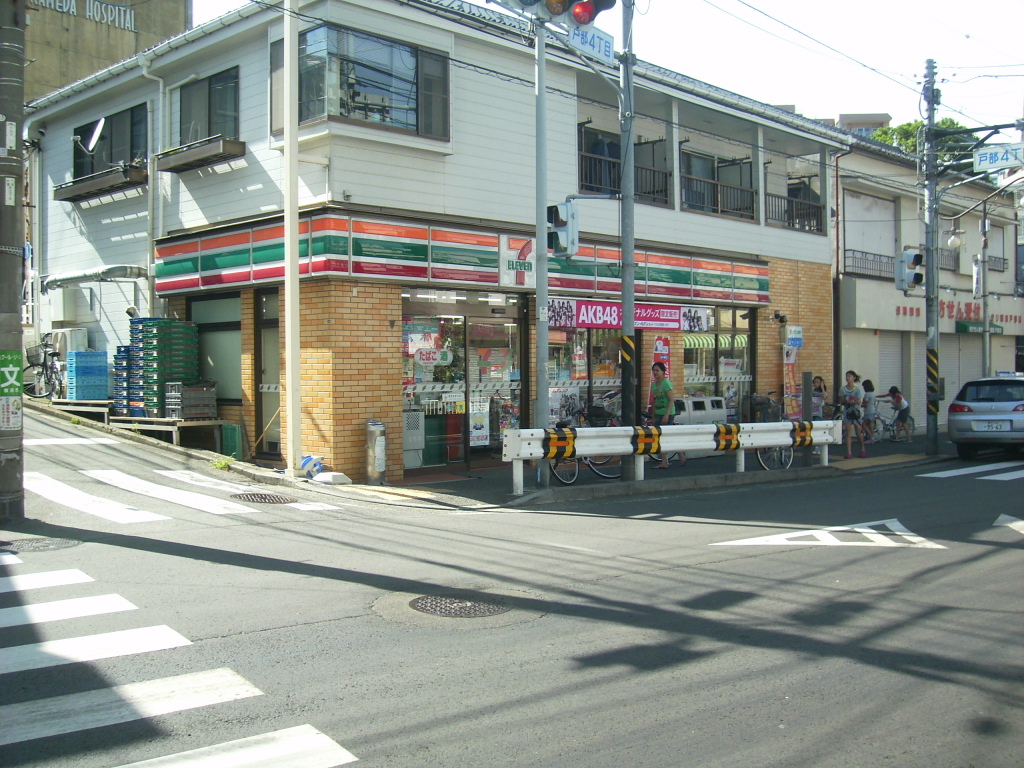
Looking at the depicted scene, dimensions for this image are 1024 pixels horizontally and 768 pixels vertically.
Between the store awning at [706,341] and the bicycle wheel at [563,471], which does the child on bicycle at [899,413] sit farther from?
the bicycle wheel at [563,471]

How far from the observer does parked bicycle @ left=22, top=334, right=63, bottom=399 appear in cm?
1850

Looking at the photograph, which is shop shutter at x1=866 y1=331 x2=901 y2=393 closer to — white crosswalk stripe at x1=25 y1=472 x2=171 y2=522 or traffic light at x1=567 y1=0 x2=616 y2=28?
traffic light at x1=567 y1=0 x2=616 y2=28

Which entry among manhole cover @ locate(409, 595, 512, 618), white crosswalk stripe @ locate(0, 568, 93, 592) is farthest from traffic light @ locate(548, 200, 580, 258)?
white crosswalk stripe @ locate(0, 568, 93, 592)

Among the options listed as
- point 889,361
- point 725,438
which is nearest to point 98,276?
point 725,438

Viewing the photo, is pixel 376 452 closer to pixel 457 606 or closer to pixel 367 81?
pixel 367 81

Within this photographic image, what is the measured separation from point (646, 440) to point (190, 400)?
780 cm

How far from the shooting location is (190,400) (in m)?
15.0

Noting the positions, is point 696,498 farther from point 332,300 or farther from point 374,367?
point 332,300

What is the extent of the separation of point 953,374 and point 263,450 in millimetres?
23912

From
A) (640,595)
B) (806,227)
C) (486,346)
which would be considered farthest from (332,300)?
(806,227)

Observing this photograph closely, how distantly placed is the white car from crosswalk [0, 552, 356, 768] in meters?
16.4

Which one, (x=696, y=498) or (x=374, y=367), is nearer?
(x=696, y=498)

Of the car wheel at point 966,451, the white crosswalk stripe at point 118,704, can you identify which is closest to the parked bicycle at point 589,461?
the car wheel at point 966,451

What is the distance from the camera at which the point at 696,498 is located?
41.6ft
